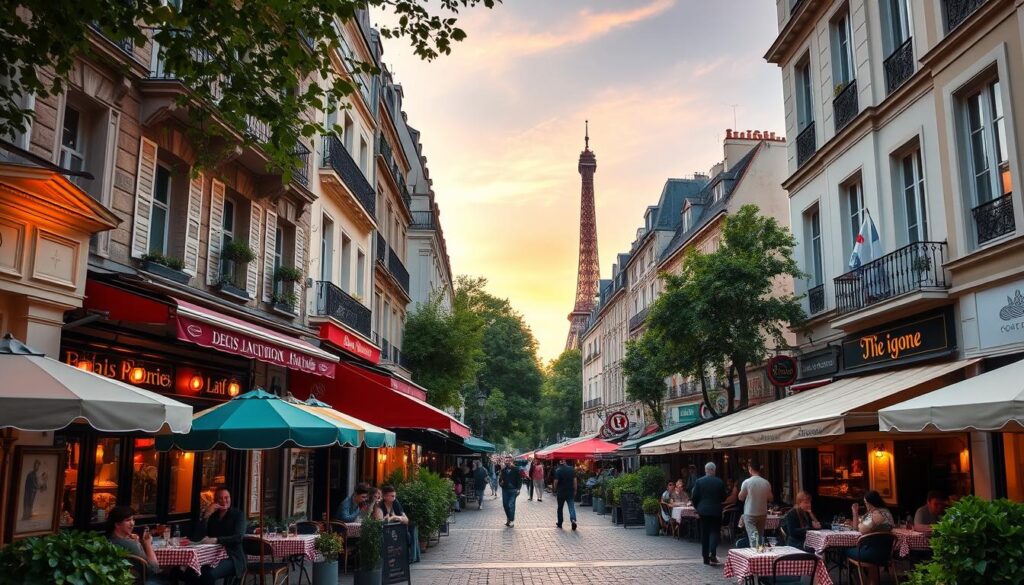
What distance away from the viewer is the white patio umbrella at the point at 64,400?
596 centimetres

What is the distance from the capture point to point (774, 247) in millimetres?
17672

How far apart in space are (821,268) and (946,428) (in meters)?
9.98

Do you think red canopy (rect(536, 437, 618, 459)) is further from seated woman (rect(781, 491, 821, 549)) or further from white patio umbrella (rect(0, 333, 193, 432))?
white patio umbrella (rect(0, 333, 193, 432))

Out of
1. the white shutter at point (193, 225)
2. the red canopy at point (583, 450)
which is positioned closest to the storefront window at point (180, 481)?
the white shutter at point (193, 225)

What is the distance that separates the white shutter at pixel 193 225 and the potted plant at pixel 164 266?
0.32 metres

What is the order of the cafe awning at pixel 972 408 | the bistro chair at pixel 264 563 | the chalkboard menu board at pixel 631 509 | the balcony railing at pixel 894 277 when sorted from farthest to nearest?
the chalkboard menu board at pixel 631 509, the balcony railing at pixel 894 277, the bistro chair at pixel 264 563, the cafe awning at pixel 972 408

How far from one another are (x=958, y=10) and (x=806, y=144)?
6.02m

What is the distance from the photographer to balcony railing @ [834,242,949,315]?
12.0 metres

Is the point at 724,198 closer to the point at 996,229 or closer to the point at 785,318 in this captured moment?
the point at 785,318

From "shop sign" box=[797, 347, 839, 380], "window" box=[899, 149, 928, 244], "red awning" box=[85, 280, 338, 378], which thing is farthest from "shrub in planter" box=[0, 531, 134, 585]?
"shop sign" box=[797, 347, 839, 380]

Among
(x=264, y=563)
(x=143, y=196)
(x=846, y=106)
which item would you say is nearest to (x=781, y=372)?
(x=846, y=106)

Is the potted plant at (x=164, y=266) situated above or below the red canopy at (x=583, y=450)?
above

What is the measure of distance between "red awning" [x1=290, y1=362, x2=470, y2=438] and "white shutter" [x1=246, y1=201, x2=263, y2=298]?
261 cm

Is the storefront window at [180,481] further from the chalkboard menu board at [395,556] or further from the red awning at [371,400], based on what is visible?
the chalkboard menu board at [395,556]
